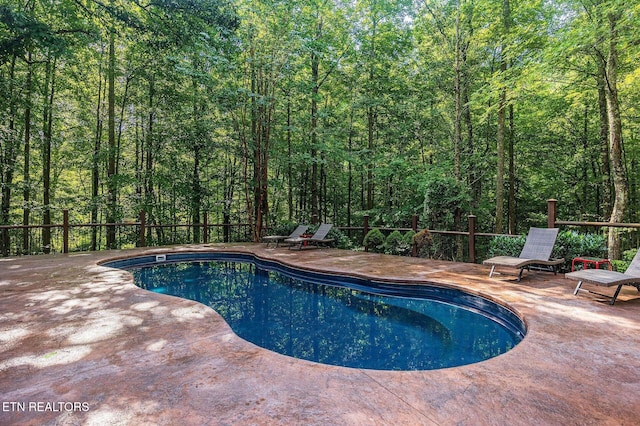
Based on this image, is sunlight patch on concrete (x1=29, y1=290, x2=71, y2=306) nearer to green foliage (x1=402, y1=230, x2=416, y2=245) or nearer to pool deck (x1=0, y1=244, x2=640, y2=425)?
pool deck (x1=0, y1=244, x2=640, y2=425)

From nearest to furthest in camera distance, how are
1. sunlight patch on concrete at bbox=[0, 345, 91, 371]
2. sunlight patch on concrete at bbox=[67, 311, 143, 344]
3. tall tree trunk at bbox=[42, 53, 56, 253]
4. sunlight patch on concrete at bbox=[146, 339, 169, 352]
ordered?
1. sunlight patch on concrete at bbox=[0, 345, 91, 371]
2. sunlight patch on concrete at bbox=[146, 339, 169, 352]
3. sunlight patch on concrete at bbox=[67, 311, 143, 344]
4. tall tree trunk at bbox=[42, 53, 56, 253]

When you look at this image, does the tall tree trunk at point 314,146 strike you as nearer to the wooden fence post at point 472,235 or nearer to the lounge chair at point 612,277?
the wooden fence post at point 472,235

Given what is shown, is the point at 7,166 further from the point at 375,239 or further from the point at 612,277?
the point at 612,277

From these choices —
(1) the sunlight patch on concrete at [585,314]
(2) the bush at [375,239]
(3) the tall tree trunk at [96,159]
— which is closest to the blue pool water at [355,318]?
(1) the sunlight patch on concrete at [585,314]

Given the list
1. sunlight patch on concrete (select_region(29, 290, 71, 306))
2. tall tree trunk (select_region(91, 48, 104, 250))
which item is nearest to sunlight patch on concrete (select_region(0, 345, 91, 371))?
sunlight patch on concrete (select_region(29, 290, 71, 306))

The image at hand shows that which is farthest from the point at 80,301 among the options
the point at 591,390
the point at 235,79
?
the point at 235,79

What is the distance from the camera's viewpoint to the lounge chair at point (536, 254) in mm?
4750

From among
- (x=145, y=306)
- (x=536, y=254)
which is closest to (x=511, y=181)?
(x=536, y=254)

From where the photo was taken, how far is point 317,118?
11.6 meters

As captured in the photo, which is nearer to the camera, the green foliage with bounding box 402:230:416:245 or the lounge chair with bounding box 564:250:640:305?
the lounge chair with bounding box 564:250:640:305

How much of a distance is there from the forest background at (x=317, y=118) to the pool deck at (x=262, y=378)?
20.8 feet

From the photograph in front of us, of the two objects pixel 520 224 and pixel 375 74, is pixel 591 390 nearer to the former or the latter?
pixel 375 74

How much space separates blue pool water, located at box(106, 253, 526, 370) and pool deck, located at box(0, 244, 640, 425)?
61 cm

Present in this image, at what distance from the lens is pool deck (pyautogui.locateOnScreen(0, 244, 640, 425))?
5.33 feet
